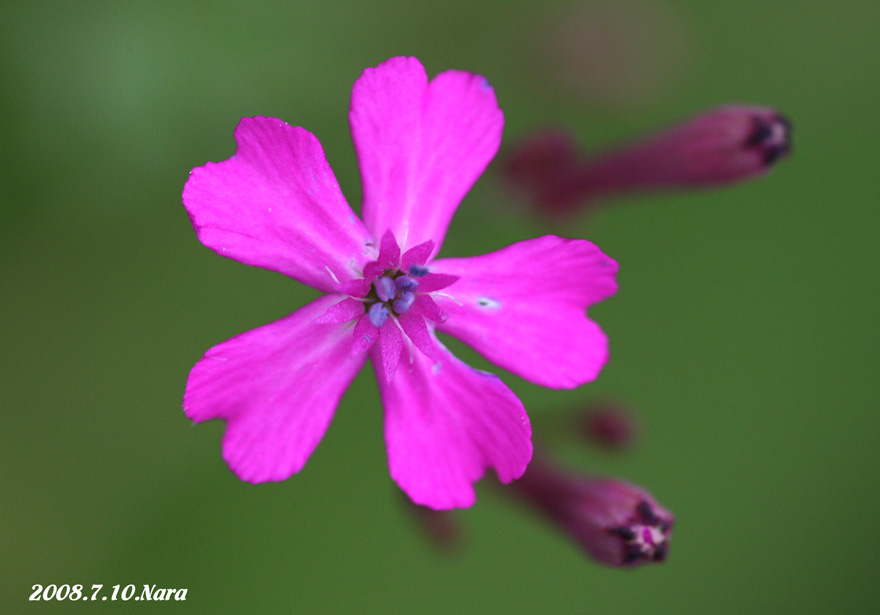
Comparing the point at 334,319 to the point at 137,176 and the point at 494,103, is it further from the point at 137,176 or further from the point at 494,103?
the point at 137,176

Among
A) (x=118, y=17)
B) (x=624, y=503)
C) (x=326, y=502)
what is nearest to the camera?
(x=624, y=503)

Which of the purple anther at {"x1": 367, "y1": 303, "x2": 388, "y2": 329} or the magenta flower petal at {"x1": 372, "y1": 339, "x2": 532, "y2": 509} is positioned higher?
the purple anther at {"x1": 367, "y1": 303, "x2": 388, "y2": 329}

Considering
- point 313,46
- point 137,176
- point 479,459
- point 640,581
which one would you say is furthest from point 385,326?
point 640,581

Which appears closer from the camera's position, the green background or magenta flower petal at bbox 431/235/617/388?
magenta flower petal at bbox 431/235/617/388

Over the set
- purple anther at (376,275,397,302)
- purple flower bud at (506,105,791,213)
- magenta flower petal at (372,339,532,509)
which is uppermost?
purple flower bud at (506,105,791,213)

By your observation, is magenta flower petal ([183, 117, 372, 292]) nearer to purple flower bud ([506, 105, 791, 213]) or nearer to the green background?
purple flower bud ([506, 105, 791, 213])

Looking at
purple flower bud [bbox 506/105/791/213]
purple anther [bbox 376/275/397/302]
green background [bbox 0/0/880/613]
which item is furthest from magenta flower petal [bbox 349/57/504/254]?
green background [bbox 0/0/880/613]

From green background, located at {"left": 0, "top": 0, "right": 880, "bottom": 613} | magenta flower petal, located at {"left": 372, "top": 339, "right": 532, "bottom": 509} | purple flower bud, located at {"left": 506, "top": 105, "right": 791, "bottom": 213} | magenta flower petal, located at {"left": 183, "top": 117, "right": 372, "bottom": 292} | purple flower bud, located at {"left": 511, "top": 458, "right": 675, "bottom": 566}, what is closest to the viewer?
magenta flower petal, located at {"left": 183, "top": 117, "right": 372, "bottom": 292}
